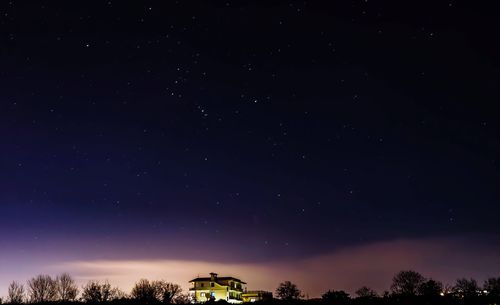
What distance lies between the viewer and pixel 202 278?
470 feet

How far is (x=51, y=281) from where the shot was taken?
10794cm

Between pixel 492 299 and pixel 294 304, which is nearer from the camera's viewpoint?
pixel 492 299

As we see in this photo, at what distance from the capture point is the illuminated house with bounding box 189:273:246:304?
137 meters

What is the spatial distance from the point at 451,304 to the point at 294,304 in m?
13.6

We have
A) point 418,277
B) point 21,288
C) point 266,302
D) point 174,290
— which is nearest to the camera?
point 266,302

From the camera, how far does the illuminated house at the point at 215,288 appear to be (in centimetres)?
13725

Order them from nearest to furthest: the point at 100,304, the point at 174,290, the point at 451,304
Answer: the point at 451,304
the point at 100,304
the point at 174,290

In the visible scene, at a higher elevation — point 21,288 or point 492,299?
point 21,288

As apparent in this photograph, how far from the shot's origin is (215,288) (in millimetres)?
139000

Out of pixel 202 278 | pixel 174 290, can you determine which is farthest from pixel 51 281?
pixel 202 278

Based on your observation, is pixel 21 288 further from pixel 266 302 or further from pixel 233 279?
pixel 266 302

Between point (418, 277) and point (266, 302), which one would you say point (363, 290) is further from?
point (266, 302)

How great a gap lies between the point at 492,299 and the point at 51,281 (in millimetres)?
92672

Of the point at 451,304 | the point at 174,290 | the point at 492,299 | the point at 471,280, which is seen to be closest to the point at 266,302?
the point at 451,304
